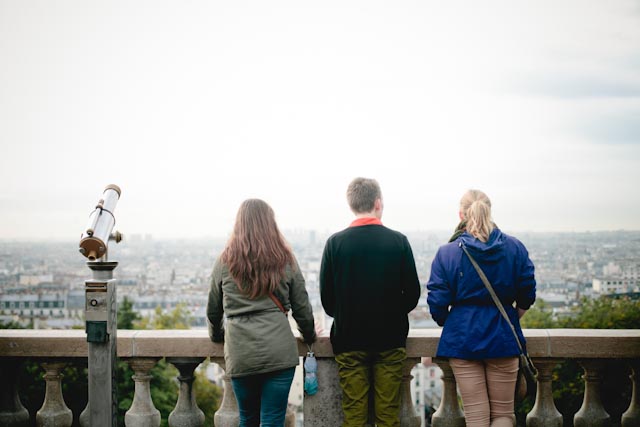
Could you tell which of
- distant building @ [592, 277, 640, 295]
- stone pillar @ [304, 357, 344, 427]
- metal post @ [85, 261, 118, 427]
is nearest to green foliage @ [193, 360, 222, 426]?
stone pillar @ [304, 357, 344, 427]

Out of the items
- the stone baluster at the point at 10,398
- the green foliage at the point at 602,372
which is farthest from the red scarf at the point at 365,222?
the stone baluster at the point at 10,398

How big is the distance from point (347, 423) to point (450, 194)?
102330 mm

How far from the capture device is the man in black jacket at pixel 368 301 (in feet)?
11.7

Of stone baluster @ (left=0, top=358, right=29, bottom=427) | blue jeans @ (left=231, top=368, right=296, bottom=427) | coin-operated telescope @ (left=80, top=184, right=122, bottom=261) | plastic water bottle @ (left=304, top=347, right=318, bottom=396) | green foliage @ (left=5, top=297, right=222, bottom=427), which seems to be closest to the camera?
coin-operated telescope @ (left=80, top=184, right=122, bottom=261)

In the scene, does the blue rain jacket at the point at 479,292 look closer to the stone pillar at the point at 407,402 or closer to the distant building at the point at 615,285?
the stone pillar at the point at 407,402

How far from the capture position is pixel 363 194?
12.0ft

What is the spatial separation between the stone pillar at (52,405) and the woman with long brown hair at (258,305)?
4.91 ft

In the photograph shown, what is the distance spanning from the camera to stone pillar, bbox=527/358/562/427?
160 inches

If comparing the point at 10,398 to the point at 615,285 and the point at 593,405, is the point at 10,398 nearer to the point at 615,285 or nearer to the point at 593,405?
the point at 593,405

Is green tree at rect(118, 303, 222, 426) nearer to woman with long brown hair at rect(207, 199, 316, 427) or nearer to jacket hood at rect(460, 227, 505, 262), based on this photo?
woman with long brown hair at rect(207, 199, 316, 427)

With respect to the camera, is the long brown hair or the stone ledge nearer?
the long brown hair

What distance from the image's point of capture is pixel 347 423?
368 cm

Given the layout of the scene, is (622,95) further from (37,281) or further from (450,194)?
(37,281)

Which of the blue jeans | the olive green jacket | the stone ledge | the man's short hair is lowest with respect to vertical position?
the blue jeans
